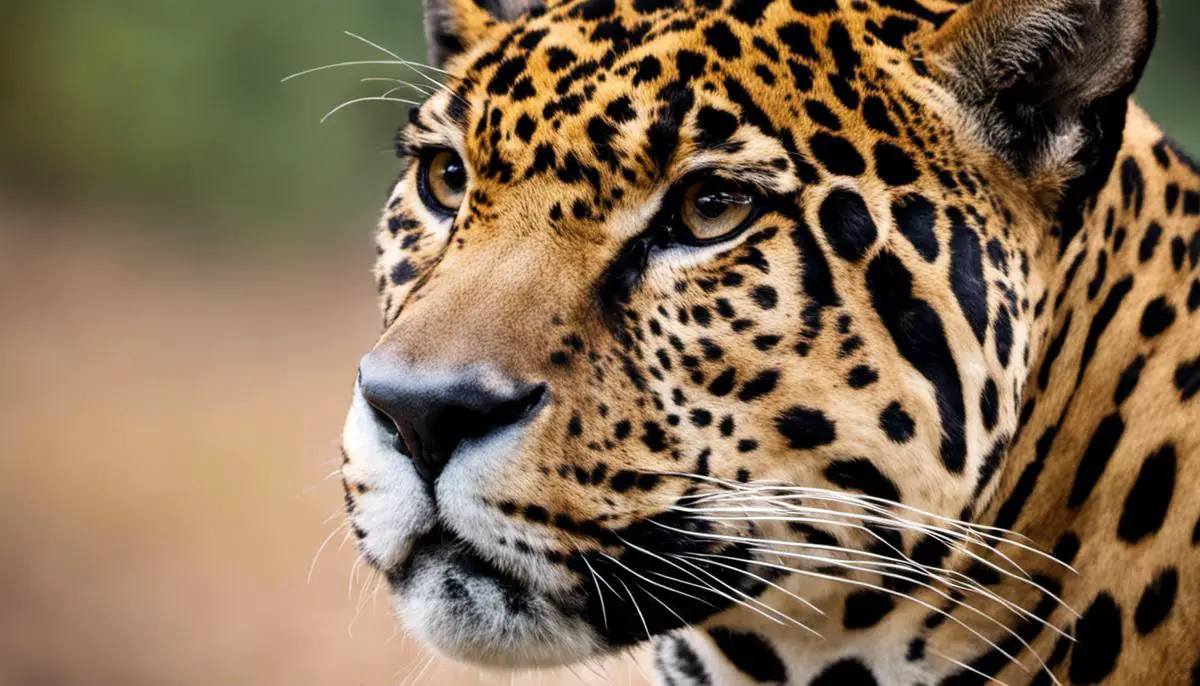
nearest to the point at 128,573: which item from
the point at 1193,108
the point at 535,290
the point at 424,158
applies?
the point at 424,158

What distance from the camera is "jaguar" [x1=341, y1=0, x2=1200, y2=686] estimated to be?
322cm

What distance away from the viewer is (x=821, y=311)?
10.9 ft

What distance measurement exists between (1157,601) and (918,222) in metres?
1.08

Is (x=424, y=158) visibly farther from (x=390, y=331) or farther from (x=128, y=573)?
(x=128, y=573)

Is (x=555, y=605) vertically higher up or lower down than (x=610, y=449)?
lower down

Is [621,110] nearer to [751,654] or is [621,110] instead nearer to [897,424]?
[897,424]

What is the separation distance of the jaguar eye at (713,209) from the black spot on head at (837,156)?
0.20 m

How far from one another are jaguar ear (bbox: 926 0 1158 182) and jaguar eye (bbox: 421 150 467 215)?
4.45ft

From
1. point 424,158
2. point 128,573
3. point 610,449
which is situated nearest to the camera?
point 610,449

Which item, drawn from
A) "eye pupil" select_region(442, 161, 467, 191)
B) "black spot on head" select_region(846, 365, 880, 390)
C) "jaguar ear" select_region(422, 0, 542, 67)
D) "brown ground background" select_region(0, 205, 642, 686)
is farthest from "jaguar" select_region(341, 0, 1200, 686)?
"brown ground background" select_region(0, 205, 642, 686)

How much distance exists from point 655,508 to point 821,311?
0.63 metres

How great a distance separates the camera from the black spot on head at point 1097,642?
335 cm

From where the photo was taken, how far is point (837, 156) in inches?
134

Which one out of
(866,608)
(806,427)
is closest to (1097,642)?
(866,608)
